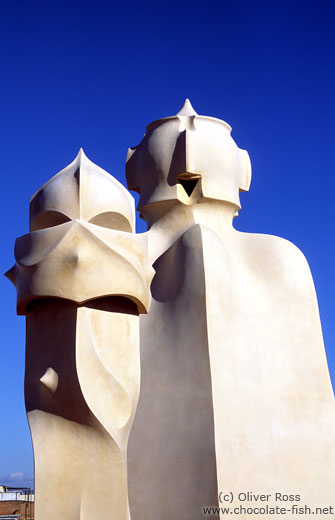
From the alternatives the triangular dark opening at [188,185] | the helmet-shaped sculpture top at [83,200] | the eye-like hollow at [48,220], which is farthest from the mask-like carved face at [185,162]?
the eye-like hollow at [48,220]

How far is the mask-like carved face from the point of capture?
9.17m

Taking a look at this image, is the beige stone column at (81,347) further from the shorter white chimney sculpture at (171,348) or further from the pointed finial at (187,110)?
the pointed finial at (187,110)

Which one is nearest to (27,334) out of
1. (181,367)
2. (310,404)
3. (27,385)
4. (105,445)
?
(27,385)

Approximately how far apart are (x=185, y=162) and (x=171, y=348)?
2.47m

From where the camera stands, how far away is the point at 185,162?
29.6ft

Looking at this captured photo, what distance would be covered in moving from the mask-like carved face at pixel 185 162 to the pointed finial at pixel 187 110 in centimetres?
3

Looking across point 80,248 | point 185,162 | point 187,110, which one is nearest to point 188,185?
point 185,162

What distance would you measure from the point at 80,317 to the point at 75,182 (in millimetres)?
1320

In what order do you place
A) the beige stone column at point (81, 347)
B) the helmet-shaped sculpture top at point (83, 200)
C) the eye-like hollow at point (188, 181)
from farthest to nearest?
the eye-like hollow at point (188, 181), the helmet-shaped sculpture top at point (83, 200), the beige stone column at point (81, 347)

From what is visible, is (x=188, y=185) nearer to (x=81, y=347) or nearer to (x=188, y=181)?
(x=188, y=181)

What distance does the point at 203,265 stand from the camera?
829cm

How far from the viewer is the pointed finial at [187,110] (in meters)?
9.84

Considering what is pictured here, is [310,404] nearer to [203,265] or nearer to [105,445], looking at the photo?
[203,265]

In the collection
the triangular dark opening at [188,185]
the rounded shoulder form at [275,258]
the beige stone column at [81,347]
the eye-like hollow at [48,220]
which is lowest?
the beige stone column at [81,347]
